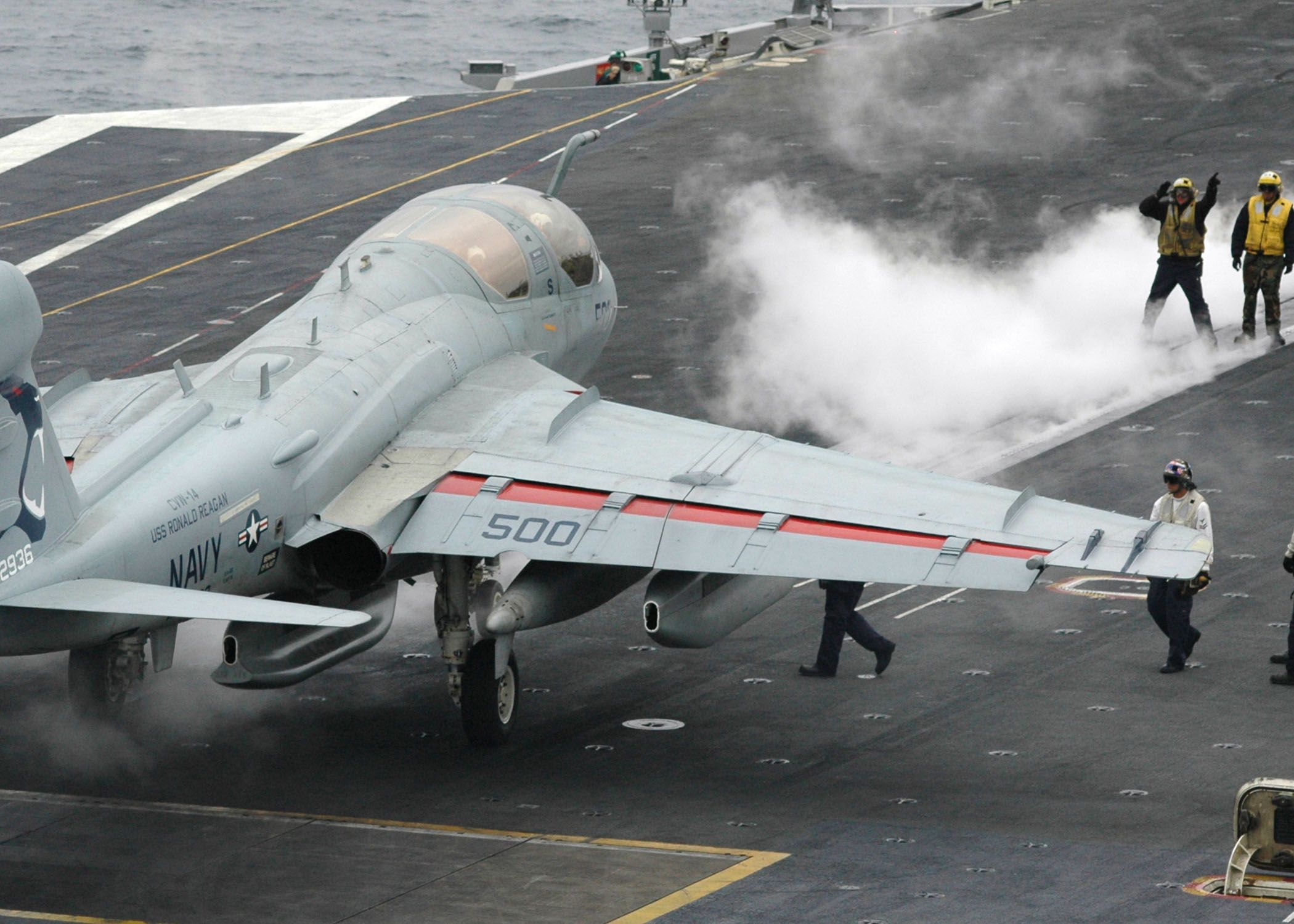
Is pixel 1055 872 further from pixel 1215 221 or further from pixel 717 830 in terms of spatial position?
pixel 1215 221

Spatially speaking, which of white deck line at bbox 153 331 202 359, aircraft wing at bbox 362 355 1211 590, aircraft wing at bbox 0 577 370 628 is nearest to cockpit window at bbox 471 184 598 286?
aircraft wing at bbox 362 355 1211 590

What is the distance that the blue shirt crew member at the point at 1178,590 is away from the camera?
762 inches

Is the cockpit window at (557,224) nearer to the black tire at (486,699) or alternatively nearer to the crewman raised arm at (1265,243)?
the black tire at (486,699)

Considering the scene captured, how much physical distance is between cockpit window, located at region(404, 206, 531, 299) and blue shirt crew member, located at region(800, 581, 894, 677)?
4487 mm

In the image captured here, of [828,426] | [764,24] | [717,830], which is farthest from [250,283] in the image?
[764,24]

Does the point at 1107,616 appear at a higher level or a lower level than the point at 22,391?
lower

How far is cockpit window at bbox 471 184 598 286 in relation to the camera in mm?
21469

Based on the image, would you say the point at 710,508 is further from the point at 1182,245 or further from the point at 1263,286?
the point at 1263,286

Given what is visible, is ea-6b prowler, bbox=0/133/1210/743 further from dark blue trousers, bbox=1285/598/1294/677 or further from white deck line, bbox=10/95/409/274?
white deck line, bbox=10/95/409/274

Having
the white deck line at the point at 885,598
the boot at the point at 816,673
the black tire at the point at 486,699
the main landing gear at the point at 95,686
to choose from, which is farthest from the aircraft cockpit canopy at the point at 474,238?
the main landing gear at the point at 95,686

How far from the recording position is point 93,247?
37188 mm

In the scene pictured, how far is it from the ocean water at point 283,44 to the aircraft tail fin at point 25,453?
78609mm

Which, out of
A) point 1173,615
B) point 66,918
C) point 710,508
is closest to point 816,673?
point 1173,615

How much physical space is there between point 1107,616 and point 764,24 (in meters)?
46.1
